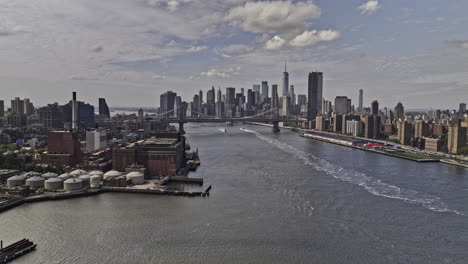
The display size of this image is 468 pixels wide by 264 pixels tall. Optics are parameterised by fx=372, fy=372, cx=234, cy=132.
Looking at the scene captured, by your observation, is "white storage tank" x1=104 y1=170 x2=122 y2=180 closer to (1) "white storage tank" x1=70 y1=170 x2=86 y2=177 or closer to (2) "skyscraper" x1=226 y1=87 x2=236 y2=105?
(1) "white storage tank" x1=70 y1=170 x2=86 y2=177

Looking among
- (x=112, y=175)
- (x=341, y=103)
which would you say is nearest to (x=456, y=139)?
(x=112, y=175)

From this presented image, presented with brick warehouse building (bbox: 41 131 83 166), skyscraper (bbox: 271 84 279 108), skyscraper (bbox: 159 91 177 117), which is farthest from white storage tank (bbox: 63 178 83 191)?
skyscraper (bbox: 271 84 279 108)

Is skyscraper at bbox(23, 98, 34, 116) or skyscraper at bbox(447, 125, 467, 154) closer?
skyscraper at bbox(447, 125, 467, 154)

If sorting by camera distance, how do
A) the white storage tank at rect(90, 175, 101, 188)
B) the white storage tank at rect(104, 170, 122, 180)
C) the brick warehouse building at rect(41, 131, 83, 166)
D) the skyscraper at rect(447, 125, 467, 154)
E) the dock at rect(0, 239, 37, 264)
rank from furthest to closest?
the skyscraper at rect(447, 125, 467, 154) < the brick warehouse building at rect(41, 131, 83, 166) < the white storage tank at rect(104, 170, 122, 180) < the white storage tank at rect(90, 175, 101, 188) < the dock at rect(0, 239, 37, 264)

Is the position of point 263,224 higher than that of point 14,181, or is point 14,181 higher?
point 14,181

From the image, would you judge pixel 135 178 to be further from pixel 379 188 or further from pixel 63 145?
pixel 379 188

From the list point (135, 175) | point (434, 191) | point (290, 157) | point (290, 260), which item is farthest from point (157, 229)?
point (290, 157)
